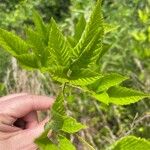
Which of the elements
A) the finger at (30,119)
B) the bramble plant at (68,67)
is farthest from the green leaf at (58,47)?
the finger at (30,119)

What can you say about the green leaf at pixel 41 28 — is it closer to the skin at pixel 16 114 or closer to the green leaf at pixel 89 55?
the green leaf at pixel 89 55

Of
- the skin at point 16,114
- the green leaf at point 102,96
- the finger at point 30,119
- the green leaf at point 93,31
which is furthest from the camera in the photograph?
the finger at point 30,119

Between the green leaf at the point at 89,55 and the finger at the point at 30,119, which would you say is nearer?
the green leaf at the point at 89,55

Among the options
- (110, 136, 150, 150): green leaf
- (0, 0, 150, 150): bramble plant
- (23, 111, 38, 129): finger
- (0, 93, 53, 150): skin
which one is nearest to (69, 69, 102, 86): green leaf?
(0, 0, 150, 150): bramble plant

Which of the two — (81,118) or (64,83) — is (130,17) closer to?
(81,118)

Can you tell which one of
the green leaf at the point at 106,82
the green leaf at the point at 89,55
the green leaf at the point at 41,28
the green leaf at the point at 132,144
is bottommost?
the green leaf at the point at 132,144

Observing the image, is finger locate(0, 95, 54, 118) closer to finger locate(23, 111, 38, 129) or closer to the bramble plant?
finger locate(23, 111, 38, 129)

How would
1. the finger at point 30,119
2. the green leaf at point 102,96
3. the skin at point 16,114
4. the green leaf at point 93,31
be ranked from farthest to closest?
the finger at point 30,119, the skin at point 16,114, the green leaf at point 102,96, the green leaf at point 93,31

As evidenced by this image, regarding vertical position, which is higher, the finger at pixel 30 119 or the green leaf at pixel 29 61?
the green leaf at pixel 29 61
